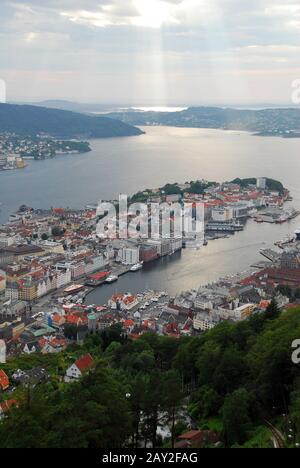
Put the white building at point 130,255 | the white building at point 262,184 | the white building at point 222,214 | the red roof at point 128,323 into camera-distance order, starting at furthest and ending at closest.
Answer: the white building at point 262,184 → the white building at point 222,214 → the white building at point 130,255 → the red roof at point 128,323

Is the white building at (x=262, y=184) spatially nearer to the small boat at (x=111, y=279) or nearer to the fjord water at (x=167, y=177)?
the fjord water at (x=167, y=177)

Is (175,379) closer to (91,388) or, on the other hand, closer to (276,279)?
(91,388)

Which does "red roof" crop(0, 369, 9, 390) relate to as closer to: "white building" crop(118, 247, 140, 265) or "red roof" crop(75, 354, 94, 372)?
"red roof" crop(75, 354, 94, 372)

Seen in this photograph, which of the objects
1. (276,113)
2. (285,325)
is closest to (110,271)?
(285,325)

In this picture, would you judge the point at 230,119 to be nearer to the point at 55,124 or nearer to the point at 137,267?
the point at 55,124

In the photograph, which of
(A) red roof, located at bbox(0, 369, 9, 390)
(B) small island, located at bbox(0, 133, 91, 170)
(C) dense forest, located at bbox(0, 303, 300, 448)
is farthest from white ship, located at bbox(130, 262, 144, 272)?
Answer: (B) small island, located at bbox(0, 133, 91, 170)

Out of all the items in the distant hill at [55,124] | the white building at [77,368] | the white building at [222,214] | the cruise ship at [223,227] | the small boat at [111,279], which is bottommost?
the small boat at [111,279]

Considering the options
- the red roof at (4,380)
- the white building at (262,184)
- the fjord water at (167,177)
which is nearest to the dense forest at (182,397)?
the red roof at (4,380)
